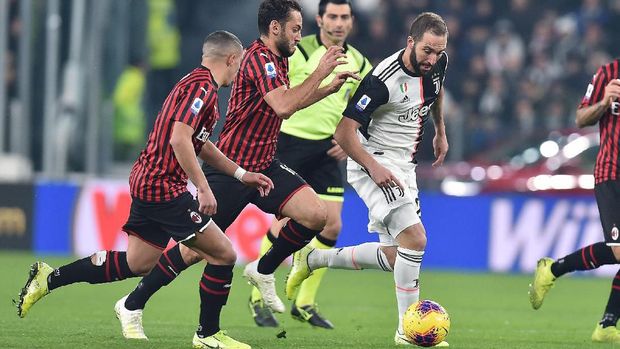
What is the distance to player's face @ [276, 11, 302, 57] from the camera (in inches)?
354

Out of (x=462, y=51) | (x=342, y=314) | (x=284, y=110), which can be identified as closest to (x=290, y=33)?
(x=284, y=110)

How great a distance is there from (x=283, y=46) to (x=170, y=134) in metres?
1.18

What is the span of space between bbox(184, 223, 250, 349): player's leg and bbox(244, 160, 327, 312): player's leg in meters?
1.03

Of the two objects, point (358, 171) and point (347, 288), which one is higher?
point (358, 171)

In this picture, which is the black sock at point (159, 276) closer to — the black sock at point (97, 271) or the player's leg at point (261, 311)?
the black sock at point (97, 271)

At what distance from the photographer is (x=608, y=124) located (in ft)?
31.2

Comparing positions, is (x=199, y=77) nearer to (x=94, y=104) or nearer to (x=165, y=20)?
(x=94, y=104)

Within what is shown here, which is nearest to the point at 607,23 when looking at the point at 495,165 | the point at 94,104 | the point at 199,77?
the point at 495,165

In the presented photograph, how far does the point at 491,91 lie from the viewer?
21.8m

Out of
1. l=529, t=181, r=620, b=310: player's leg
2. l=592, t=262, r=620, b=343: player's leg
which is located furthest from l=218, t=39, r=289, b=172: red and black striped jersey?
l=592, t=262, r=620, b=343: player's leg

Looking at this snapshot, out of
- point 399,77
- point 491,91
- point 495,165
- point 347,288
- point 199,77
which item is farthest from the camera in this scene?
point 491,91

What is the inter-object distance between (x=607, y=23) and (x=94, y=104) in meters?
9.05

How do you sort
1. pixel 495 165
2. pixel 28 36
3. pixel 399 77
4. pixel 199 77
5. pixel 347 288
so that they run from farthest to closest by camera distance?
pixel 495 165 → pixel 28 36 → pixel 347 288 → pixel 399 77 → pixel 199 77

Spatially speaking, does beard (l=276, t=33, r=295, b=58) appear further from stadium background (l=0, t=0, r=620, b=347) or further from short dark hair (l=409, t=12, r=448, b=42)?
stadium background (l=0, t=0, r=620, b=347)
